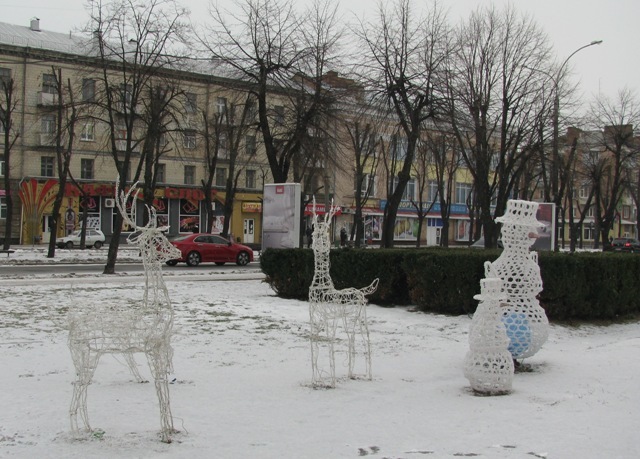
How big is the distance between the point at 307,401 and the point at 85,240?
37609 mm

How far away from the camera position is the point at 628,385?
7801 mm

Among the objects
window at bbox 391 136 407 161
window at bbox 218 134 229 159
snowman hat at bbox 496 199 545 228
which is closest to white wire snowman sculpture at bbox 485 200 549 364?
snowman hat at bbox 496 199 545 228

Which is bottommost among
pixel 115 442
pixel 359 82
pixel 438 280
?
pixel 115 442

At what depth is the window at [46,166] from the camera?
Answer: 45584 mm

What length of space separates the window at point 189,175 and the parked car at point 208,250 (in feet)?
73.4

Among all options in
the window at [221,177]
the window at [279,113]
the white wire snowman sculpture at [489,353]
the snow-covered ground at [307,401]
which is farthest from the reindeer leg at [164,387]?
the window at [221,177]

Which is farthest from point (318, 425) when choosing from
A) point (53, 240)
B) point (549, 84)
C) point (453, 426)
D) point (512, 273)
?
point (53, 240)

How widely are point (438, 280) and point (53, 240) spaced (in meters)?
22.6

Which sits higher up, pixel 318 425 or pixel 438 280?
pixel 438 280

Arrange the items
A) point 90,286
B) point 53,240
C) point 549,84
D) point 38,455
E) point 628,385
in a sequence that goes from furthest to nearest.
→ point 53,240 < point 549,84 < point 90,286 < point 628,385 < point 38,455

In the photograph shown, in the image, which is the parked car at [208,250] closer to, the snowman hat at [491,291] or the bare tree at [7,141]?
the bare tree at [7,141]

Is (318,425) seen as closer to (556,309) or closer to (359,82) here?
(556,309)

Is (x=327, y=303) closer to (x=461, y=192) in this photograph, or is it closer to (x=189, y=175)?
(x=189, y=175)

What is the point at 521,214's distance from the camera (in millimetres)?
8867
